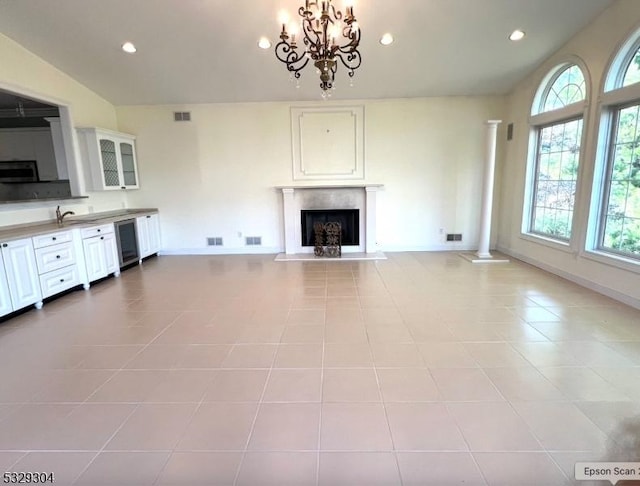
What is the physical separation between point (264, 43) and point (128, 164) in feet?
11.3

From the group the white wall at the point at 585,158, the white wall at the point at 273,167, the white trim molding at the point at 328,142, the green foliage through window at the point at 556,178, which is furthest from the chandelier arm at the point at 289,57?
the green foliage through window at the point at 556,178

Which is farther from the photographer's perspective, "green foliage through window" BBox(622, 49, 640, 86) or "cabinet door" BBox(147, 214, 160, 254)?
"cabinet door" BBox(147, 214, 160, 254)

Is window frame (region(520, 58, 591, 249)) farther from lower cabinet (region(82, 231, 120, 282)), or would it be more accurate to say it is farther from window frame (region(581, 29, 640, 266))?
lower cabinet (region(82, 231, 120, 282))

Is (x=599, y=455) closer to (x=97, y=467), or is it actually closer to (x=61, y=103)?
(x=97, y=467)

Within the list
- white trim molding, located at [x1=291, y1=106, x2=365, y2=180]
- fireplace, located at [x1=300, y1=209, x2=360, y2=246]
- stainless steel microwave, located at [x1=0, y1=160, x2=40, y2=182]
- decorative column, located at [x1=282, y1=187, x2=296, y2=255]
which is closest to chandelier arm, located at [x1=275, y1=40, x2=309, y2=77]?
white trim molding, located at [x1=291, y1=106, x2=365, y2=180]

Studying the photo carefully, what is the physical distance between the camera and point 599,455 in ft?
5.49

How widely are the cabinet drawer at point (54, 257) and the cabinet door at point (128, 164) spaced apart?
2070 millimetres

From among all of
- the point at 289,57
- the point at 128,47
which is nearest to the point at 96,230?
the point at 128,47

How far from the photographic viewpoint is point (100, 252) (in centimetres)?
486

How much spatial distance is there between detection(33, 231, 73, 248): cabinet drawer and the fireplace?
3.57 meters

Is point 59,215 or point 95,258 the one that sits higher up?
point 59,215

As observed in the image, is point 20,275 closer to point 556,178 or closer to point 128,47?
point 128,47

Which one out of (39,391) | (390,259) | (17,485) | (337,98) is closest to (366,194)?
(390,259)

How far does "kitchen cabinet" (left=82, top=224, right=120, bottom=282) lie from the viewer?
4.62 metres
